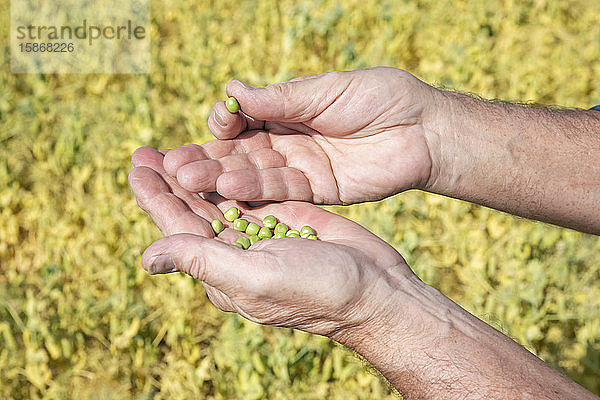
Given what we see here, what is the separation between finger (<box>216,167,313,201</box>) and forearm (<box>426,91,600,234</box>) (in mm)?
580

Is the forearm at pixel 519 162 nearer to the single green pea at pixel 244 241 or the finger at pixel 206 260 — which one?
the single green pea at pixel 244 241

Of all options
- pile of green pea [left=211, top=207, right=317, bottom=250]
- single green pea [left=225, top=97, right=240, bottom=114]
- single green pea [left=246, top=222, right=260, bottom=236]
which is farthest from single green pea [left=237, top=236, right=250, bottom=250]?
single green pea [left=225, top=97, right=240, bottom=114]

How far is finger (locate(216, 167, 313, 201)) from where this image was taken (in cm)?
Result: 247

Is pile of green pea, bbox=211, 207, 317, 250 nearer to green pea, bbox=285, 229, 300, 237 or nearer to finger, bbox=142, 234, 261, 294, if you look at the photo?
green pea, bbox=285, 229, 300, 237

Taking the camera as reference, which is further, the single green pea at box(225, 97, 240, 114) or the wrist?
the single green pea at box(225, 97, 240, 114)

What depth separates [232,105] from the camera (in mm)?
2545

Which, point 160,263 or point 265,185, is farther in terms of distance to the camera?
point 265,185

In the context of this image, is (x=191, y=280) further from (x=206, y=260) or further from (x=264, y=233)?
(x=206, y=260)

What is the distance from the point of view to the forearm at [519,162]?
2.67 metres

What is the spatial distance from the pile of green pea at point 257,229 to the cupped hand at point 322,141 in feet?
0.32

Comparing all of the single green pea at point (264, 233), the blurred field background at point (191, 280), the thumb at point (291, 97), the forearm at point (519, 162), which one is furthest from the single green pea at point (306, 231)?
the blurred field background at point (191, 280)

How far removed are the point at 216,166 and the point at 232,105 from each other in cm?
25

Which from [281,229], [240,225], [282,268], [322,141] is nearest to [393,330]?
[282,268]

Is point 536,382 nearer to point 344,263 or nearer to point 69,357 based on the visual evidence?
point 344,263
